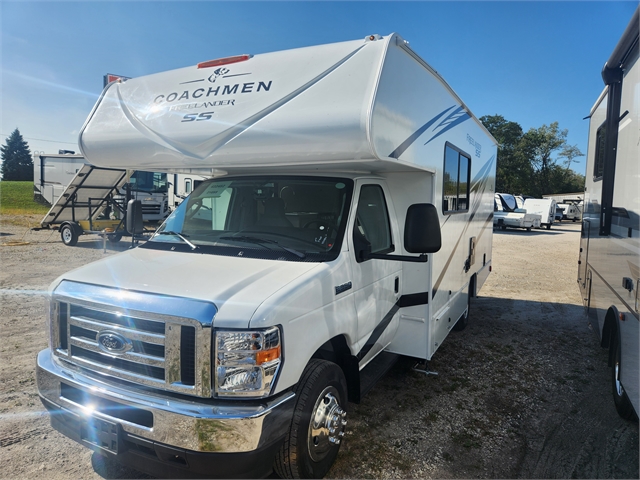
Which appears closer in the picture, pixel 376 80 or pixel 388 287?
pixel 376 80

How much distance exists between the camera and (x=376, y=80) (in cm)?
321

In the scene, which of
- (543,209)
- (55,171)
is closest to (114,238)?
(55,171)

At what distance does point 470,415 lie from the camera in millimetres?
4258

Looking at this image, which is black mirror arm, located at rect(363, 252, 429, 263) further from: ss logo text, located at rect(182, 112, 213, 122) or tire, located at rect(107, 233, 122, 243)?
tire, located at rect(107, 233, 122, 243)

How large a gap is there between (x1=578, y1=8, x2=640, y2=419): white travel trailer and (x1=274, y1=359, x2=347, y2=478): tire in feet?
7.22

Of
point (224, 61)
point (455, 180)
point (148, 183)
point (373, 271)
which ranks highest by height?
point (224, 61)

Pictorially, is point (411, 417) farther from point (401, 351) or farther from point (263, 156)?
point (263, 156)

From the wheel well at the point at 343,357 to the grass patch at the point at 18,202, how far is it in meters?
29.4

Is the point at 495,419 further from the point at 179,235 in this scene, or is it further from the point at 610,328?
the point at 179,235

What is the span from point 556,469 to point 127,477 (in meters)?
3.21

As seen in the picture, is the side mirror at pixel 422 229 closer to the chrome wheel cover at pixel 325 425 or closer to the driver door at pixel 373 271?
the driver door at pixel 373 271

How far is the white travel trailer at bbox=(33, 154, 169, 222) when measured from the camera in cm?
1780

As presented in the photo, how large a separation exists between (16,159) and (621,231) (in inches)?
2910

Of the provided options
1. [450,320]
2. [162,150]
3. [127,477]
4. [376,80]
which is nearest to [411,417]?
[450,320]
